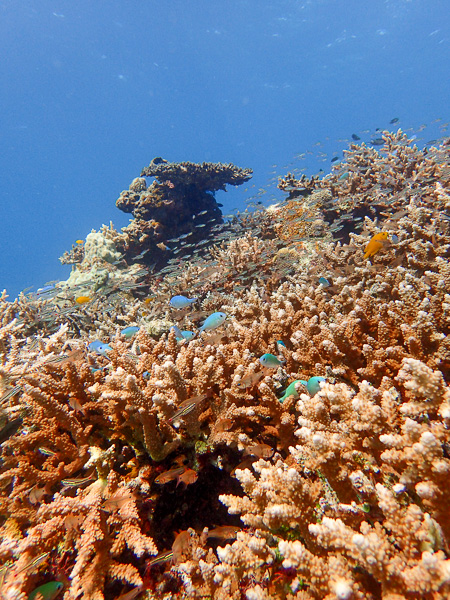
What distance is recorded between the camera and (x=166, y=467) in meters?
2.28

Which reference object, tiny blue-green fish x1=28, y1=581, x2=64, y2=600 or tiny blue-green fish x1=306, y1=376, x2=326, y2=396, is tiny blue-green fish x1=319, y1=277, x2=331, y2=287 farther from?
tiny blue-green fish x1=28, y1=581, x2=64, y2=600

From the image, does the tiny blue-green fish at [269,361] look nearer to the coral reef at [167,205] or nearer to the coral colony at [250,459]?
the coral colony at [250,459]

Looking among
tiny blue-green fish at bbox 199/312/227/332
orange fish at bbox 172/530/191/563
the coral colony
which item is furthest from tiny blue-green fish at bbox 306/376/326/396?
tiny blue-green fish at bbox 199/312/227/332

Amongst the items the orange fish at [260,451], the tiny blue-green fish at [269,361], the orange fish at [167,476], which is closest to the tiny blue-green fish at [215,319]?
the tiny blue-green fish at [269,361]

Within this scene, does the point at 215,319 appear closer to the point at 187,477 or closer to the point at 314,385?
the point at 314,385

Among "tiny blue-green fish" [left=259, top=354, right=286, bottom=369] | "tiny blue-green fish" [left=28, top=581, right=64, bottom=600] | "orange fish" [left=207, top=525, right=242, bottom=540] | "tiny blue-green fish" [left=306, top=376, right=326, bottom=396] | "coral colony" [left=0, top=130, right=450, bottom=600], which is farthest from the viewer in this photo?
"tiny blue-green fish" [left=259, top=354, right=286, bottom=369]

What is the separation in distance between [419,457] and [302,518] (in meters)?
0.69

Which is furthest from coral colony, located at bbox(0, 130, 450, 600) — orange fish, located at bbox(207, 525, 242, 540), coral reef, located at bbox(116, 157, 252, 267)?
coral reef, located at bbox(116, 157, 252, 267)

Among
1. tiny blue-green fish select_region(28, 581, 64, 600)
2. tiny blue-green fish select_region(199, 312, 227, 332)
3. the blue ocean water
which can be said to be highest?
the blue ocean water

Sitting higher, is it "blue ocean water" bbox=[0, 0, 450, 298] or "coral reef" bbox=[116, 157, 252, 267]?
"blue ocean water" bbox=[0, 0, 450, 298]

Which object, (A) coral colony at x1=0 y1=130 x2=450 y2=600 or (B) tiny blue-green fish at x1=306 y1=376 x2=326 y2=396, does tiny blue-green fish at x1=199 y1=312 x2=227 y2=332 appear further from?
(B) tiny blue-green fish at x1=306 y1=376 x2=326 y2=396

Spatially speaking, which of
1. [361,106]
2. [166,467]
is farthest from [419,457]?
[361,106]

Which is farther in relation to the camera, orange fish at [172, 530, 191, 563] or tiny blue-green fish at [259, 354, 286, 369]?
tiny blue-green fish at [259, 354, 286, 369]

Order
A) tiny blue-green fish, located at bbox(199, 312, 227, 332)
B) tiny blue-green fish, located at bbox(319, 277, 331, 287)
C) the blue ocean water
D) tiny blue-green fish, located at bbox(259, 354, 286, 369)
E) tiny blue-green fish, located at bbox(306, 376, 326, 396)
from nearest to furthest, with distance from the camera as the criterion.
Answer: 1. tiny blue-green fish, located at bbox(306, 376, 326, 396)
2. tiny blue-green fish, located at bbox(259, 354, 286, 369)
3. tiny blue-green fish, located at bbox(199, 312, 227, 332)
4. tiny blue-green fish, located at bbox(319, 277, 331, 287)
5. the blue ocean water
